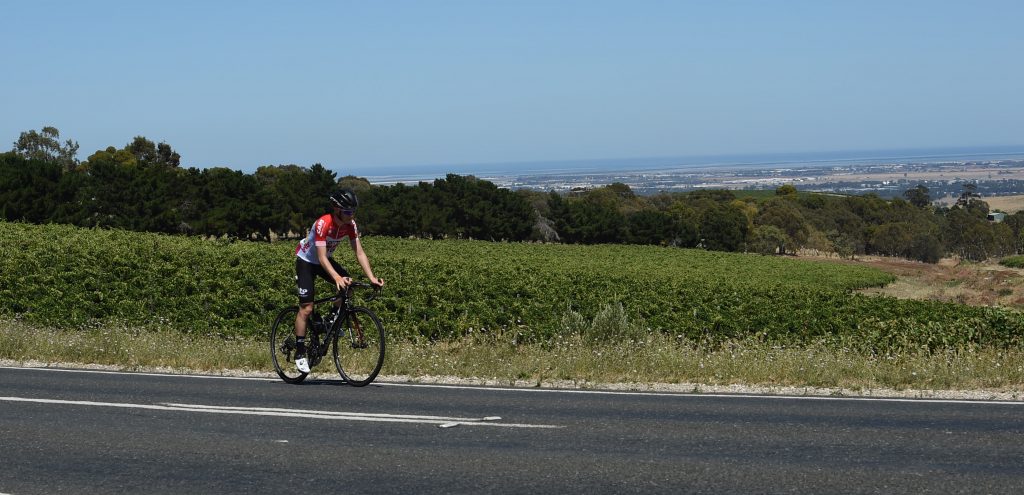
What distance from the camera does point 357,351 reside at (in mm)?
11461

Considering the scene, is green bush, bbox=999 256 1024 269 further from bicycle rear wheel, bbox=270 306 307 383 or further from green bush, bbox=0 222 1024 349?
bicycle rear wheel, bbox=270 306 307 383

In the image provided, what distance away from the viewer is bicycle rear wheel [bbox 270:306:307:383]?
35.3 ft

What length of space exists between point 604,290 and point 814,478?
63.4 feet

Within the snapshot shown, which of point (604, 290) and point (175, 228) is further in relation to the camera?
point (175, 228)

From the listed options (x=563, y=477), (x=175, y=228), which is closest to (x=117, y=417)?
(x=563, y=477)

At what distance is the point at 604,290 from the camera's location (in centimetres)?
2561

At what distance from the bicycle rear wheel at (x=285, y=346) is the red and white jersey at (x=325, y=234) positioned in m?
0.80

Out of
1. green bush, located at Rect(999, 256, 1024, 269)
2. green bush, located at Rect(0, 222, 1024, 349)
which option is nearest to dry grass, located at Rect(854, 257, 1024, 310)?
green bush, located at Rect(999, 256, 1024, 269)

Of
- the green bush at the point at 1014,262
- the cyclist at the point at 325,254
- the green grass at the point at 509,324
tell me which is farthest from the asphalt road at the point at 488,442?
the green bush at the point at 1014,262

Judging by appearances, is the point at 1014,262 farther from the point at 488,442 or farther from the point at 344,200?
the point at 488,442

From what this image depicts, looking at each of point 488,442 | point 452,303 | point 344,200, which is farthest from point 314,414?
point 452,303

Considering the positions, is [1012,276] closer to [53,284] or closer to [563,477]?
[53,284]

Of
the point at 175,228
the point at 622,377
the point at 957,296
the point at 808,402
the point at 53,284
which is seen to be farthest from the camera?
the point at 175,228

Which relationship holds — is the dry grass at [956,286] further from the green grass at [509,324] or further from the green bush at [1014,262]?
the green grass at [509,324]
